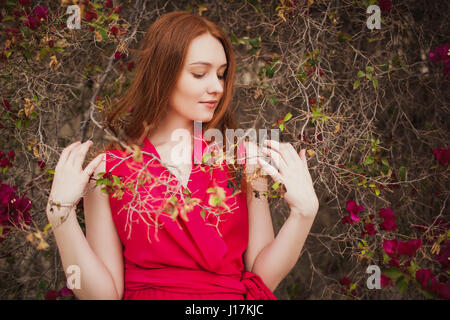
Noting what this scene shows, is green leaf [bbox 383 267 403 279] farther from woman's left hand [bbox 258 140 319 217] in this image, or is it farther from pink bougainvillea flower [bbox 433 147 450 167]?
pink bougainvillea flower [bbox 433 147 450 167]

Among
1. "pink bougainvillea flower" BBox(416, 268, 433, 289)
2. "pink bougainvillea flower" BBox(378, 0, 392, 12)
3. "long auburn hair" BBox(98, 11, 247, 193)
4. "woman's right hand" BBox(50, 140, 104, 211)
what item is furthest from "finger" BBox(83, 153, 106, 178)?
"pink bougainvillea flower" BBox(378, 0, 392, 12)

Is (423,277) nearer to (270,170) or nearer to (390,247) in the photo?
(390,247)

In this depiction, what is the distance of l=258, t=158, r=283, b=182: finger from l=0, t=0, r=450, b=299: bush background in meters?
0.19

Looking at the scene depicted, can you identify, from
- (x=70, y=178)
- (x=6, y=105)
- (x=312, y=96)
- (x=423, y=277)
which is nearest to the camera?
(x=423, y=277)

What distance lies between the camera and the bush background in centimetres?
167

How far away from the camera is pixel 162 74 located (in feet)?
5.13

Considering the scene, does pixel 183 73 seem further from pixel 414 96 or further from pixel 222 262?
pixel 414 96

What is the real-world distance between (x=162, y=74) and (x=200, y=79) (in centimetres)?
15

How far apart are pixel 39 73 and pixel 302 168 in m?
1.21

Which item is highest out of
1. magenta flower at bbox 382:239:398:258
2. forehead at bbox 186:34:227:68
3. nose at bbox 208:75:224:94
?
forehead at bbox 186:34:227:68

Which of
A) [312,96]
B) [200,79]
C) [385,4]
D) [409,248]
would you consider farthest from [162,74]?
[409,248]

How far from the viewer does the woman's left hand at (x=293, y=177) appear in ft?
4.87

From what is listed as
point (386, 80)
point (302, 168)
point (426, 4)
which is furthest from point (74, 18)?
point (426, 4)

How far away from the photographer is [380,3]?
170 cm
